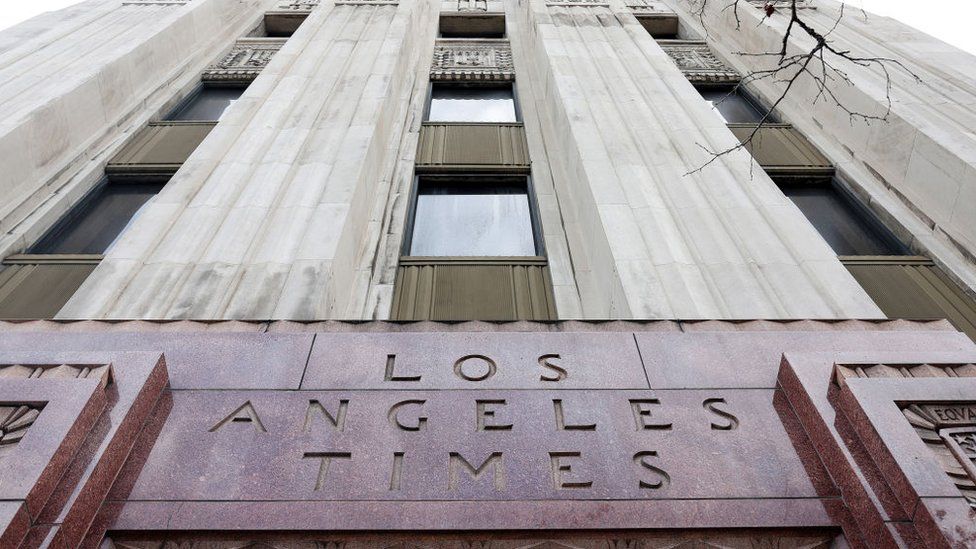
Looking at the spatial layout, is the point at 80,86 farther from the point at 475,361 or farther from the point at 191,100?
the point at 475,361

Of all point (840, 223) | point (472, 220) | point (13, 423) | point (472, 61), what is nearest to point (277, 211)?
point (472, 220)

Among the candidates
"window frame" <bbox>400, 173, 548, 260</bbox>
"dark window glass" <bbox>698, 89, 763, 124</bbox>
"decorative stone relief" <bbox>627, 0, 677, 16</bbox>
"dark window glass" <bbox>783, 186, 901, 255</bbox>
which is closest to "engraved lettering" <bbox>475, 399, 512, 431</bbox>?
"window frame" <bbox>400, 173, 548, 260</bbox>

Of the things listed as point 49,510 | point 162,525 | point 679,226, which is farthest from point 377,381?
point 679,226

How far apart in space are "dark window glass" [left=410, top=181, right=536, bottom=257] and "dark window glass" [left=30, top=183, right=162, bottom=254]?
5.06m

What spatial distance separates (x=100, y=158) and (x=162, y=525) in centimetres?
981

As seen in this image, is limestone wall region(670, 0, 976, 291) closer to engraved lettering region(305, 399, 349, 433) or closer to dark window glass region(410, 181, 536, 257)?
dark window glass region(410, 181, 536, 257)

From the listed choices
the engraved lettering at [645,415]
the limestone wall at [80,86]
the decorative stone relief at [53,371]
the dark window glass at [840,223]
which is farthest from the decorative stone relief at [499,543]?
the dark window glass at [840,223]

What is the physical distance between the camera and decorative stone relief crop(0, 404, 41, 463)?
419 centimetres

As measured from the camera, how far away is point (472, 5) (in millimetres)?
20359

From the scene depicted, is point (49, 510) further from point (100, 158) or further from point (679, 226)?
point (100, 158)

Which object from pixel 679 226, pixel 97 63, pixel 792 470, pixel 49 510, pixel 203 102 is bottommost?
pixel 49 510

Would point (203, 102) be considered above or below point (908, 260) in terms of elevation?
→ above

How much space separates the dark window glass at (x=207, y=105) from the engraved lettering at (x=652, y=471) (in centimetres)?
1318

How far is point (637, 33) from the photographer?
1528 cm
